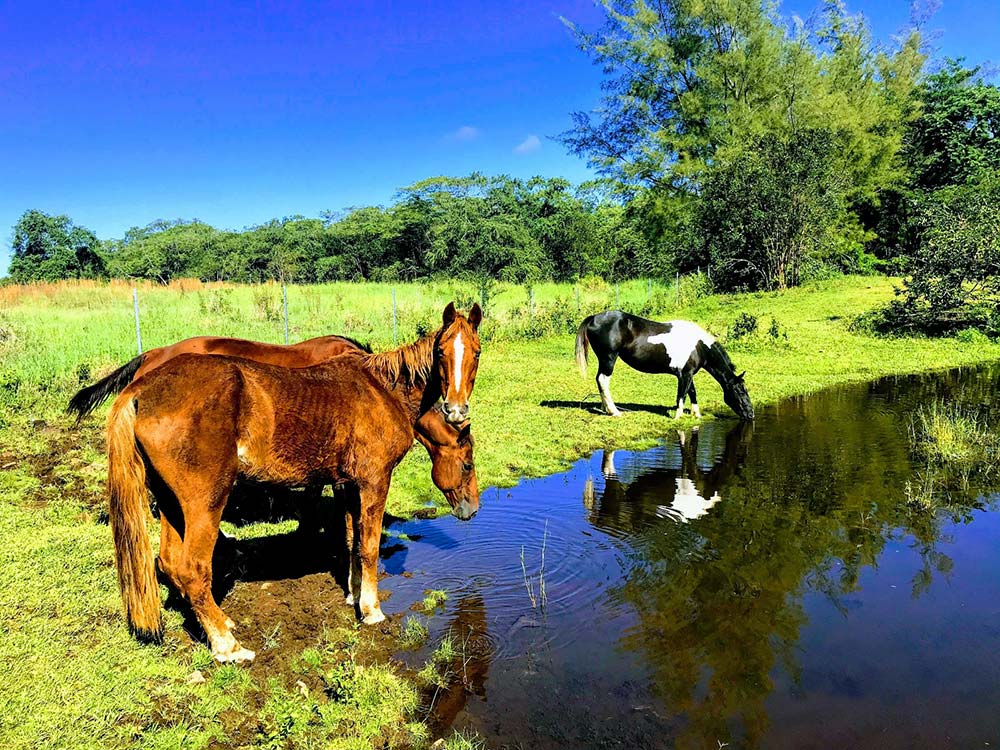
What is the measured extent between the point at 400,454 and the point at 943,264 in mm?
20159

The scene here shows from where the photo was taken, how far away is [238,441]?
3.92 m

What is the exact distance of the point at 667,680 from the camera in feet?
12.5

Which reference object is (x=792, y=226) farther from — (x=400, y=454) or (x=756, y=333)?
(x=400, y=454)

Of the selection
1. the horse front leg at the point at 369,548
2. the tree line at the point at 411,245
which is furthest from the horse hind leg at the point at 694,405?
the tree line at the point at 411,245

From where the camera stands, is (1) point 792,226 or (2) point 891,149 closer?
(1) point 792,226

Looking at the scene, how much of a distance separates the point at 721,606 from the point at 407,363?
9.44ft

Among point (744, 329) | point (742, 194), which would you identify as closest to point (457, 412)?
point (744, 329)

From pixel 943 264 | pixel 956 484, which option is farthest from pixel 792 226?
pixel 956 484

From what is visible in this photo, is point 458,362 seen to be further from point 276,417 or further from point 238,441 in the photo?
point 238,441

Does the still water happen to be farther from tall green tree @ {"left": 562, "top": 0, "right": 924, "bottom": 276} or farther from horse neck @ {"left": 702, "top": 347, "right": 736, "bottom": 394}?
tall green tree @ {"left": 562, "top": 0, "right": 924, "bottom": 276}

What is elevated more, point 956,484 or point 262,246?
point 262,246

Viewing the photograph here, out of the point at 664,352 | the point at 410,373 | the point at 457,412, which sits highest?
the point at 410,373

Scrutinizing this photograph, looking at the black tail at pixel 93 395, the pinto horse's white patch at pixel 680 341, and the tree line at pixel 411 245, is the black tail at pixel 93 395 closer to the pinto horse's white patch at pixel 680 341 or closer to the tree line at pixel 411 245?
the pinto horse's white patch at pixel 680 341

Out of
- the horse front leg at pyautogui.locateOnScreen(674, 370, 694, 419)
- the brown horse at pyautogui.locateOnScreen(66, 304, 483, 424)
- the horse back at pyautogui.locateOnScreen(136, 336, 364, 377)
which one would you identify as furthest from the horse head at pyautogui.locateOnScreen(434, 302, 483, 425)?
the horse front leg at pyautogui.locateOnScreen(674, 370, 694, 419)
